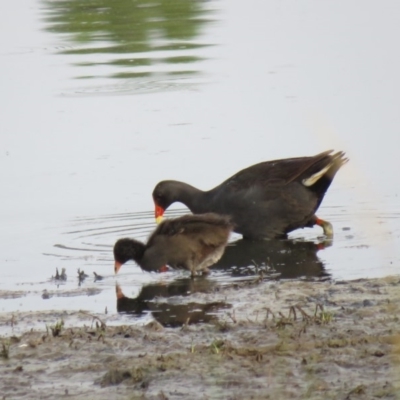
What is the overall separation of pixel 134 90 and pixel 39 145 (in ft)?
8.66

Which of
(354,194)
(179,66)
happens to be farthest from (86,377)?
(179,66)

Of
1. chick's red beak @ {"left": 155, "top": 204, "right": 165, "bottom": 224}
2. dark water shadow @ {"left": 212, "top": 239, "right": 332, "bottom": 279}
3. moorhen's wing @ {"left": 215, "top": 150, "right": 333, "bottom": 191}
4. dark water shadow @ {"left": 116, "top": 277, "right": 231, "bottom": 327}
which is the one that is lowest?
dark water shadow @ {"left": 212, "top": 239, "right": 332, "bottom": 279}

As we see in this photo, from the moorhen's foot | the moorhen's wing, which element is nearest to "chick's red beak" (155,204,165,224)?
the moorhen's wing

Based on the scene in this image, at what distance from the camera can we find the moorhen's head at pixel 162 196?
10484mm

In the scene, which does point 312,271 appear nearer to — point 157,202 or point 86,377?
point 157,202

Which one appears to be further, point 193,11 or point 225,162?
point 193,11

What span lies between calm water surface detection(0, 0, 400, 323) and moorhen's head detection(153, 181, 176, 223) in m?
0.15

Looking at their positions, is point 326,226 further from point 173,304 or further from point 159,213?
point 173,304

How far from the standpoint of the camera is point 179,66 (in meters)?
17.3

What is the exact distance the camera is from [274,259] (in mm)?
9242

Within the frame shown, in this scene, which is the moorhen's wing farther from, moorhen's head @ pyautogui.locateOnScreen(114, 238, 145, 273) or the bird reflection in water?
moorhen's head @ pyautogui.locateOnScreen(114, 238, 145, 273)

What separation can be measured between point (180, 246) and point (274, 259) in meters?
0.96

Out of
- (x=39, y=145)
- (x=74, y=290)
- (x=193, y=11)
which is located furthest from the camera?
(x=193, y=11)

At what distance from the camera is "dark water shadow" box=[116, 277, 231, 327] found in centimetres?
719
